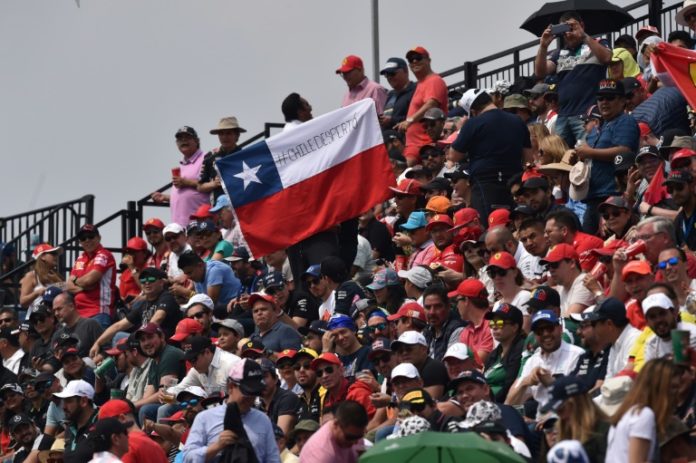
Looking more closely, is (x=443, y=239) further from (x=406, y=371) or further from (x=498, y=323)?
(x=406, y=371)

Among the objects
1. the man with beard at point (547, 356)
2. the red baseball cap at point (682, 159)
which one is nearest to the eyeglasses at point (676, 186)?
the red baseball cap at point (682, 159)

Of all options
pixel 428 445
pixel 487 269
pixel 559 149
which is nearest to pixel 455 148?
pixel 559 149

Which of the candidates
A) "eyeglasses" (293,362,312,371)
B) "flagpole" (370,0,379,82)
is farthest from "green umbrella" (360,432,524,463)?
"flagpole" (370,0,379,82)

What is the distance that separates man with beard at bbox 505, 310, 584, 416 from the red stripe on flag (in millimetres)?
6776

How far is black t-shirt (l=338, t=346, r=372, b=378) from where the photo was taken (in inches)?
661

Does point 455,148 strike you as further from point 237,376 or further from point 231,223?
point 237,376

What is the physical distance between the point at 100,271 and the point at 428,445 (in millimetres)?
11447

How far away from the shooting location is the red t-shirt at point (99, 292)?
22391 mm

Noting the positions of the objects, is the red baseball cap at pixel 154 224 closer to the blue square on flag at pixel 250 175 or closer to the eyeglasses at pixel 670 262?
the blue square on flag at pixel 250 175

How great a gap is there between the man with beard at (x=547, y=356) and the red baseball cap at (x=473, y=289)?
6.26 feet

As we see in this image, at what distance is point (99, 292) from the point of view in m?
22.4

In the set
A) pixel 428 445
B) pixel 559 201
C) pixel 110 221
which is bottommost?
pixel 110 221

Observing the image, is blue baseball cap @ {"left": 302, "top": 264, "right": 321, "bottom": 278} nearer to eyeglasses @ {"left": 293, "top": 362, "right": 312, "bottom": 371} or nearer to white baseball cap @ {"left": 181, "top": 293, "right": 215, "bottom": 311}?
white baseball cap @ {"left": 181, "top": 293, "right": 215, "bottom": 311}

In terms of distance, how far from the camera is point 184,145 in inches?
960
